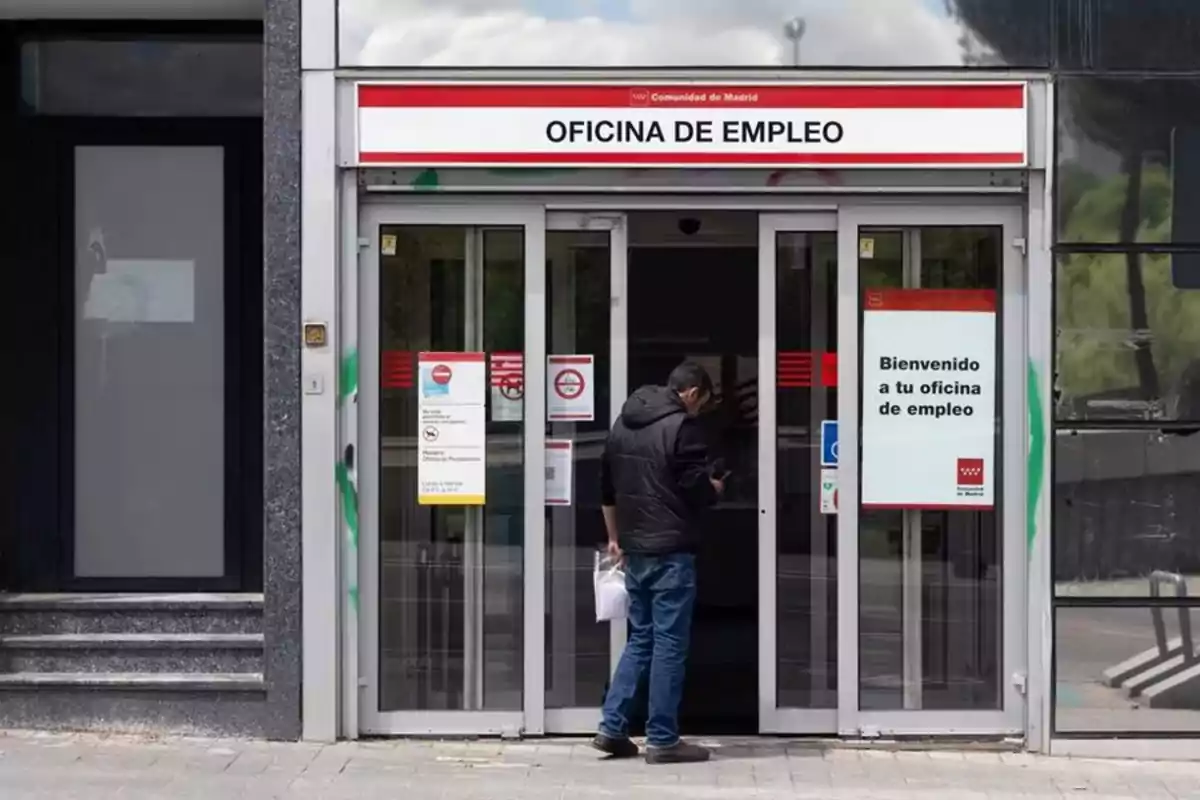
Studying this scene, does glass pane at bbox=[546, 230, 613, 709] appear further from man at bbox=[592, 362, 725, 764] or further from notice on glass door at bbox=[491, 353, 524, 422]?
man at bbox=[592, 362, 725, 764]

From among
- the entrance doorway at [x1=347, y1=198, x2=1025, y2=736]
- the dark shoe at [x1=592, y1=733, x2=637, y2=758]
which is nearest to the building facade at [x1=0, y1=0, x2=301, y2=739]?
the entrance doorway at [x1=347, y1=198, x2=1025, y2=736]

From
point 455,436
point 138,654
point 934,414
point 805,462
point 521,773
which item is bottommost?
point 521,773

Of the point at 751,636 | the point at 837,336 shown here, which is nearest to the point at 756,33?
the point at 837,336

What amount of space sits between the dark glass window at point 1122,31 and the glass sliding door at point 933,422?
2.58 ft

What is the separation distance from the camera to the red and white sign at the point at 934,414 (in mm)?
7660

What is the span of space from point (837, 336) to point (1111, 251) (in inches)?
50.3

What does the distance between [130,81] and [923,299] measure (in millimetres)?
4069

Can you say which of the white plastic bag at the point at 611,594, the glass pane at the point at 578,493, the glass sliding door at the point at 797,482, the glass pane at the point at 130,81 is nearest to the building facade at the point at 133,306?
the glass pane at the point at 130,81

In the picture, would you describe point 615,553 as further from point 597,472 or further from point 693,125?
point 693,125

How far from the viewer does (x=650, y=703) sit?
7293 mm

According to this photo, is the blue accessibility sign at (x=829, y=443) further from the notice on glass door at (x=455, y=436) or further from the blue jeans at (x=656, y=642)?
the notice on glass door at (x=455, y=436)

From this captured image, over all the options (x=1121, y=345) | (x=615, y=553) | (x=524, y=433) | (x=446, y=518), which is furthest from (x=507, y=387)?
(x=1121, y=345)

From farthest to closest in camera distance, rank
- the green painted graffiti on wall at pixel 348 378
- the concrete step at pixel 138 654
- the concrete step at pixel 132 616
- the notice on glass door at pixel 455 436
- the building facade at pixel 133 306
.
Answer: the building facade at pixel 133 306
the concrete step at pixel 132 616
the concrete step at pixel 138 654
the notice on glass door at pixel 455 436
the green painted graffiti on wall at pixel 348 378

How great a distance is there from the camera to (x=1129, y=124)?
24.5 feet
